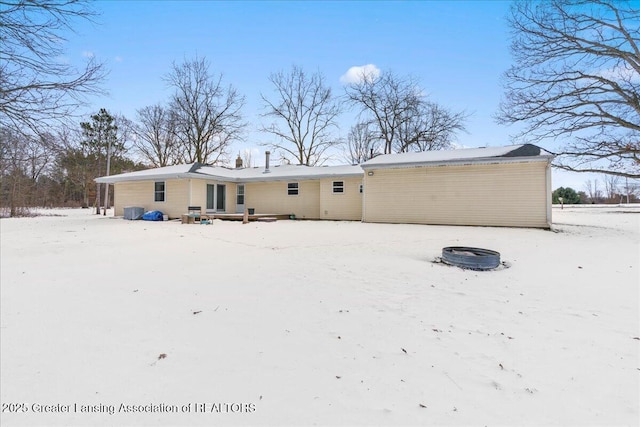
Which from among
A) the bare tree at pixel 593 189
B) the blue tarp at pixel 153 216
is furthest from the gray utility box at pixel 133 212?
the bare tree at pixel 593 189

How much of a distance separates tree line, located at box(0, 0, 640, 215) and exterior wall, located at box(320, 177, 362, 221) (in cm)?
792

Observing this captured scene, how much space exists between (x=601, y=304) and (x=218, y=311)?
4483 mm

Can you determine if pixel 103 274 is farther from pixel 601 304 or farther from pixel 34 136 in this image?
pixel 601 304

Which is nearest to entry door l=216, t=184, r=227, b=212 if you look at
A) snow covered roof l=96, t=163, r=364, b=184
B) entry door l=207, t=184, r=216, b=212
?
entry door l=207, t=184, r=216, b=212

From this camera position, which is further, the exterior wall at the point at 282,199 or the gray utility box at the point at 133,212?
the exterior wall at the point at 282,199

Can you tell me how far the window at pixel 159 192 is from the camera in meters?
16.7

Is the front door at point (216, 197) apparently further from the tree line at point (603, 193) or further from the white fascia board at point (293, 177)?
the tree line at point (603, 193)

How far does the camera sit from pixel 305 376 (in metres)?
2.10

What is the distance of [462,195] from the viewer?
12891 millimetres

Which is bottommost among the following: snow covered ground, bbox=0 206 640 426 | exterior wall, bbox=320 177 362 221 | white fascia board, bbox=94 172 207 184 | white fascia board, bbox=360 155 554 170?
snow covered ground, bbox=0 206 640 426

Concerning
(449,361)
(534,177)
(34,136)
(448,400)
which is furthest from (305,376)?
(534,177)

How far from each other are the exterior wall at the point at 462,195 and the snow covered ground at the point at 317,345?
23.6 ft

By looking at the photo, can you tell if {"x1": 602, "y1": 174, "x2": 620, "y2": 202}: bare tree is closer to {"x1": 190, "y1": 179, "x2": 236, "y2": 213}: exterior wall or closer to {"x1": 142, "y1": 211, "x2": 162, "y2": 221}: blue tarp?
{"x1": 190, "y1": 179, "x2": 236, "y2": 213}: exterior wall

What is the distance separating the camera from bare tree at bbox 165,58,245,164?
2792 centimetres
